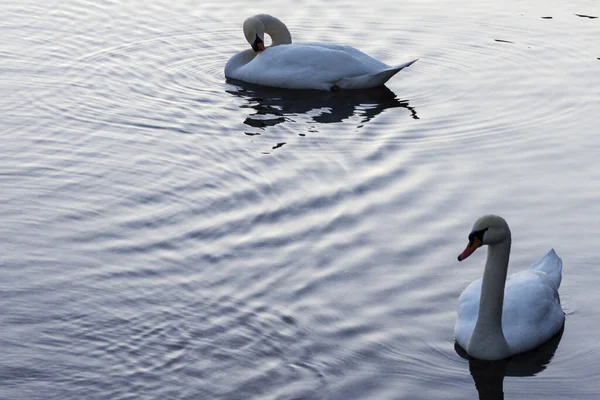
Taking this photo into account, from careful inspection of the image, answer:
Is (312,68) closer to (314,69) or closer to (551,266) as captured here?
(314,69)

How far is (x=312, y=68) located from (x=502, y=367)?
766 cm

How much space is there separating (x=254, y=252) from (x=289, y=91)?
5846mm

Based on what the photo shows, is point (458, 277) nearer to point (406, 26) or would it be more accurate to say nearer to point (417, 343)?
point (417, 343)

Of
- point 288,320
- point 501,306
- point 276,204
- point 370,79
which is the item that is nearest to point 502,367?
point 501,306

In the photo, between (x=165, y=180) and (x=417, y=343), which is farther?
(x=165, y=180)

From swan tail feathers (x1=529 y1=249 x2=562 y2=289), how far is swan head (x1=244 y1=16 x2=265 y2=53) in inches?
305

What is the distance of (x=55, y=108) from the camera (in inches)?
560

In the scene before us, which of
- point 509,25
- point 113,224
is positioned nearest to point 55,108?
point 113,224

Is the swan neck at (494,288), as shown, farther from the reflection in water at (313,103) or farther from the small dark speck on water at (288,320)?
the reflection in water at (313,103)

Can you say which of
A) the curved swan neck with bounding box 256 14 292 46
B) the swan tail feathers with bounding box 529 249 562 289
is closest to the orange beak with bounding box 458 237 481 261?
the swan tail feathers with bounding box 529 249 562 289

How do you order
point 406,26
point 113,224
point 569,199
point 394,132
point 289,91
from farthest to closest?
point 406,26
point 289,91
point 394,132
point 569,199
point 113,224

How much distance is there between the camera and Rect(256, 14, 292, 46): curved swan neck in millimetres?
16703

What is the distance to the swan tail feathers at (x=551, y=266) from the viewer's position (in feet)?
31.2

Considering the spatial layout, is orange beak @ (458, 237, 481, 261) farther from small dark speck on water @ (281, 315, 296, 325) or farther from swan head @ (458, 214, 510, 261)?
small dark speck on water @ (281, 315, 296, 325)
